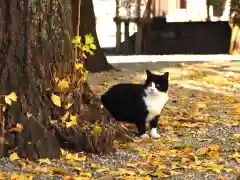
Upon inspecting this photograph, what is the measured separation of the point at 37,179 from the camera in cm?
495

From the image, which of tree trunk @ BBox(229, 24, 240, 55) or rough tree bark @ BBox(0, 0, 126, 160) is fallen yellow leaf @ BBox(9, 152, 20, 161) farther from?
tree trunk @ BBox(229, 24, 240, 55)

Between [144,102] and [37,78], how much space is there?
174 cm

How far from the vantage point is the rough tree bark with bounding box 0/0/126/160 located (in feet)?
17.8

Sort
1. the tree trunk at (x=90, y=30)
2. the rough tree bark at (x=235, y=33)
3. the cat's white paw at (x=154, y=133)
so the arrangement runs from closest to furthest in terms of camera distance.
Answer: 1. the cat's white paw at (x=154, y=133)
2. the tree trunk at (x=90, y=30)
3. the rough tree bark at (x=235, y=33)

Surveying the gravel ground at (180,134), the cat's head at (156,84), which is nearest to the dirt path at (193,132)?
the gravel ground at (180,134)

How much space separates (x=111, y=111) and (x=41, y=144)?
2.09 metres

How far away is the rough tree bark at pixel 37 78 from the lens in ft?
17.8

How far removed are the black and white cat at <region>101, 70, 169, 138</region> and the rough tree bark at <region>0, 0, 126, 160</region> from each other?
1139mm

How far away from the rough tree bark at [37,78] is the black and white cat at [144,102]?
1.14 meters

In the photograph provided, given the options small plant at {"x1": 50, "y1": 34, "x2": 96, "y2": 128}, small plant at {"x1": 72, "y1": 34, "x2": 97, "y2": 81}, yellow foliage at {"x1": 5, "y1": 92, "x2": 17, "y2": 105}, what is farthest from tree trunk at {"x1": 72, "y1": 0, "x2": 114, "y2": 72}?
yellow foliage at {"x1": 5, "y1": 92, "x2": 17, "y2": 105}

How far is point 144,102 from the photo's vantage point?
6.95 metres

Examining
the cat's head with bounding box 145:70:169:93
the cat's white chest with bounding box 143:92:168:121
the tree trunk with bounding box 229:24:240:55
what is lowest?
the tree trunk with bounding box 229:24:240:55

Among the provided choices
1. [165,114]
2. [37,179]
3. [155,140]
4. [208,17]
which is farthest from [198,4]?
[37,179]

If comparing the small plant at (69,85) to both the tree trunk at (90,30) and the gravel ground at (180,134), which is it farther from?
the tree trunk at (90,30)
